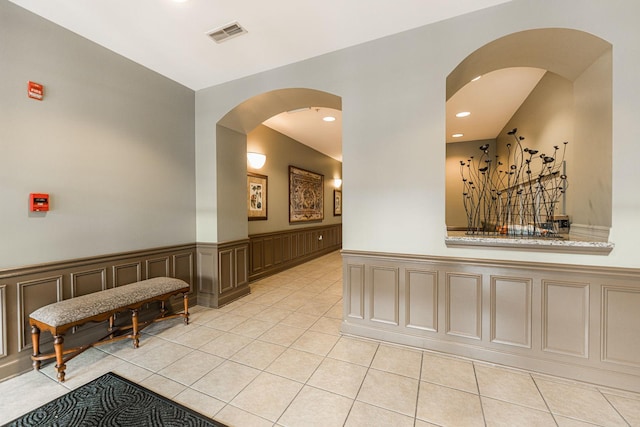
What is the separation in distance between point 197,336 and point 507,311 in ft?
9.73

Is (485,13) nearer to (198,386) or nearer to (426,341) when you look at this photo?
(426,341)

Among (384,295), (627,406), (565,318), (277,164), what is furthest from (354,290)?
(277,164)

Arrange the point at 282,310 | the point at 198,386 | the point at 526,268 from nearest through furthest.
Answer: the point at 198,386
the point at 526,268
the point at 282,310

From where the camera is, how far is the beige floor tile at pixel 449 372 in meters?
1.91

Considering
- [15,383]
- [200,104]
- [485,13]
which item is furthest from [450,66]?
[15,383]

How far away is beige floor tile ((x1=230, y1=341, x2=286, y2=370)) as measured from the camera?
2.18m

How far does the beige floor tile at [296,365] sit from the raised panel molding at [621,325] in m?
2.19

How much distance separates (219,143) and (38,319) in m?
2.51

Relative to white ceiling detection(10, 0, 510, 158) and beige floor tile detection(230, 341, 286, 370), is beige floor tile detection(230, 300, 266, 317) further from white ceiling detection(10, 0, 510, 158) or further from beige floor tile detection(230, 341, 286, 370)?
white ceiling detection(10, 0, 510, 158)

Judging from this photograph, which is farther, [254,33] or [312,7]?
[254,33]

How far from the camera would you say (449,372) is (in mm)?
2055

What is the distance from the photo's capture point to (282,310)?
11.0 ft

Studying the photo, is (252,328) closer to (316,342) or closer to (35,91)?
(316,342)

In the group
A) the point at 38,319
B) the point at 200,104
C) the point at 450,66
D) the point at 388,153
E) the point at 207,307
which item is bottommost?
the point at 207,307
